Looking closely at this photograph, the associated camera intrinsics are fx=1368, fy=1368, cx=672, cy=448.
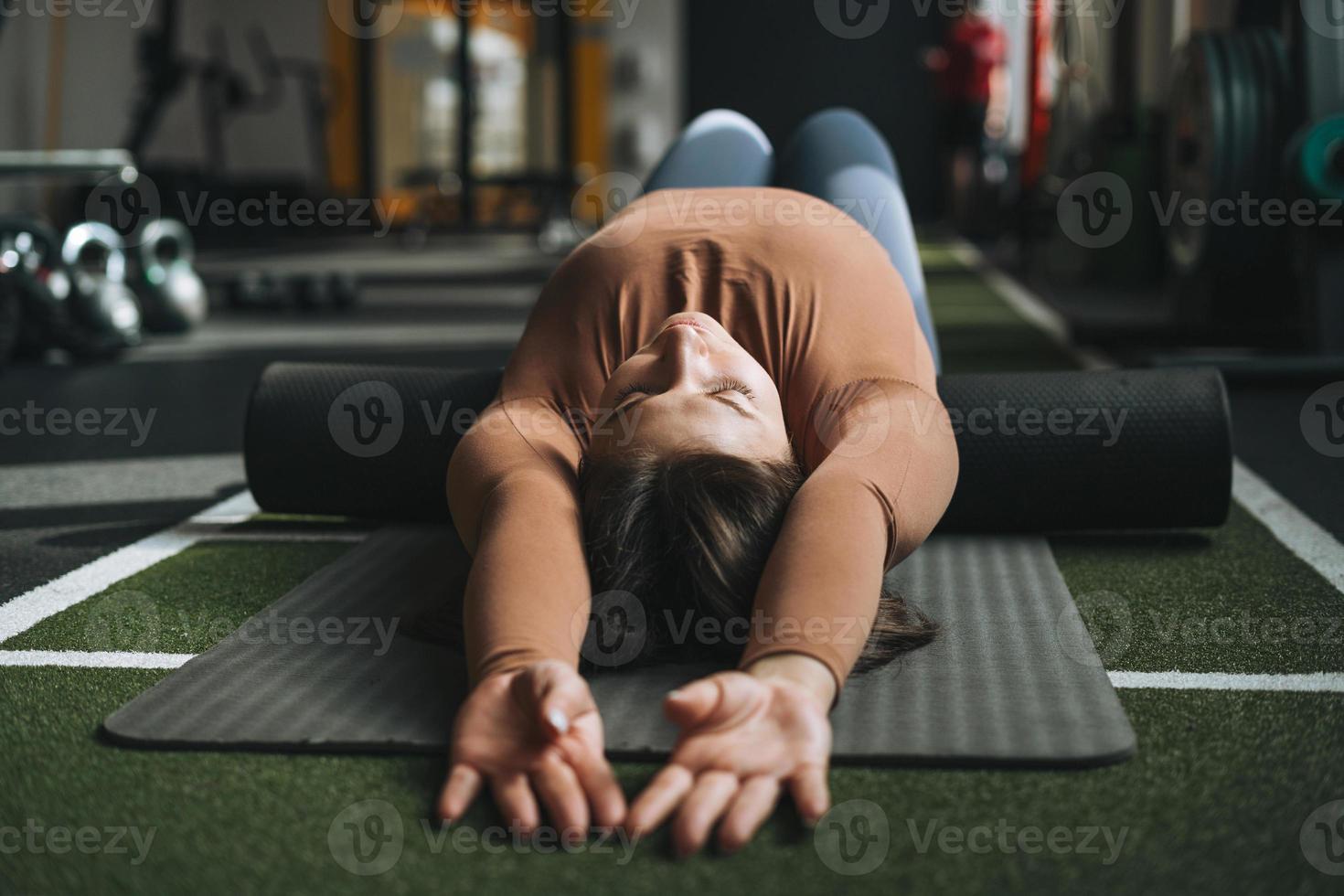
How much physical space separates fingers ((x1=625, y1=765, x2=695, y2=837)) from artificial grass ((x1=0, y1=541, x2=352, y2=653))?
0.78 m

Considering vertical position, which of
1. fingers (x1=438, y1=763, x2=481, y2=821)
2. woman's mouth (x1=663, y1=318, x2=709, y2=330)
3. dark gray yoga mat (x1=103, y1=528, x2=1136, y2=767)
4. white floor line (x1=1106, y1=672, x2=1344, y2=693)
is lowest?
white floor line (x1=1106, y1=672, x2=1344, y2=693)

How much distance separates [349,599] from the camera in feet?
6.07

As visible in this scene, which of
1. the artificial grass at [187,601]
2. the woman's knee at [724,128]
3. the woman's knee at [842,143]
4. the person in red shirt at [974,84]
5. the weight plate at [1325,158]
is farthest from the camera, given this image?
the person in red shirt at [974,84]

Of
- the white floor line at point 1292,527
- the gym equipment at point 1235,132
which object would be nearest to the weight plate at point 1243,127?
the gym equipment at point 1235,132

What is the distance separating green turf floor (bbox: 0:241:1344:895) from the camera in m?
1.09

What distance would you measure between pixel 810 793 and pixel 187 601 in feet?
3.60

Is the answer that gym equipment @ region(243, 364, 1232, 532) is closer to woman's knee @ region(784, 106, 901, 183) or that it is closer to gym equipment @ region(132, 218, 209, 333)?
woman's knee @ region(784, 106, 901, 183)

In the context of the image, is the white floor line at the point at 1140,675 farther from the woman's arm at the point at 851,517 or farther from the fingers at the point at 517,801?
the fingers at the point at 517,801

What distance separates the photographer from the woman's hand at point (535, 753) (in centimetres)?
117

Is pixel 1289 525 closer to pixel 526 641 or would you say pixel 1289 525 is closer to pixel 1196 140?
pixel 526 641

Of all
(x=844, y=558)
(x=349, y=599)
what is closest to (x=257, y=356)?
(x=349, y=599)

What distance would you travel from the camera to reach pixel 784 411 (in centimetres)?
171

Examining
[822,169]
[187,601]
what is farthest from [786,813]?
[822,169]

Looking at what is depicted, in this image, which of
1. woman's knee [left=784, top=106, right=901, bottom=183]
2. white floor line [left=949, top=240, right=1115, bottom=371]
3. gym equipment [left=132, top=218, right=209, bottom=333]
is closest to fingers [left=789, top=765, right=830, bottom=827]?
woman's knee [left=784, top=106, right=901, bottom=183]
